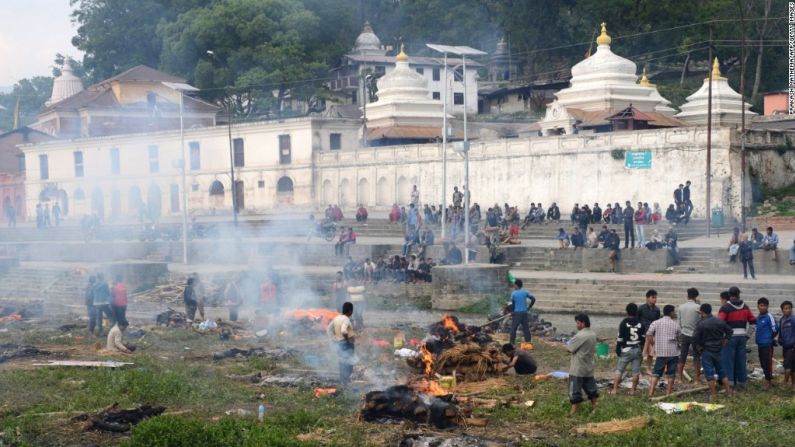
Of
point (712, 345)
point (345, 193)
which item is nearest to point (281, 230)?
point (345, 193)

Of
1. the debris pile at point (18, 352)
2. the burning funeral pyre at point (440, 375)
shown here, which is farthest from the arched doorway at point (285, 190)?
the burning funeral pyre at point (440, 375)

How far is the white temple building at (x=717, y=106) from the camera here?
5084 centimetres

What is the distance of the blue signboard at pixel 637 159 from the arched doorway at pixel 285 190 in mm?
18943

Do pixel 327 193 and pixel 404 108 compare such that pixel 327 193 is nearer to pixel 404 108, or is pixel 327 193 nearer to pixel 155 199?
pixel 404 108

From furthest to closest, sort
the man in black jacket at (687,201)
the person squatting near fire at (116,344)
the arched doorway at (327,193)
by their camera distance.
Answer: the arched doorway at (327,193) < the man in black jacket at (687,201) < the person squatting near fire at (116,344)

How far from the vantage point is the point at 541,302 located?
2958cm

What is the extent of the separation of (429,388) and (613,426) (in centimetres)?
281

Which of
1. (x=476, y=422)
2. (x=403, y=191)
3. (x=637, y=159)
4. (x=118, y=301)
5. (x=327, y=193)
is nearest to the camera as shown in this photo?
(x=476, y=422)

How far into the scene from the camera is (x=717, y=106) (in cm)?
5103

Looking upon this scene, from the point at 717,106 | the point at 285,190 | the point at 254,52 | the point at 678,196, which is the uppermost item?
the point at 254,52

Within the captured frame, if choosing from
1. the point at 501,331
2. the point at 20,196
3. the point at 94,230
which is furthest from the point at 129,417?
the point at 20,196

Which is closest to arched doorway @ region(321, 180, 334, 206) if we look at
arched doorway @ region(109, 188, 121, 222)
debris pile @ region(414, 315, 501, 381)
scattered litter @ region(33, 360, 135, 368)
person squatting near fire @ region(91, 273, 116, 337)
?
arched doorway @ region(109, 188, 121, 222)

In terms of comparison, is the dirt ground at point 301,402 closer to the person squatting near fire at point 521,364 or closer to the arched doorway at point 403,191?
the person squatting near fire at point 521,364

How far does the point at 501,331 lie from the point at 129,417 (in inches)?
428
